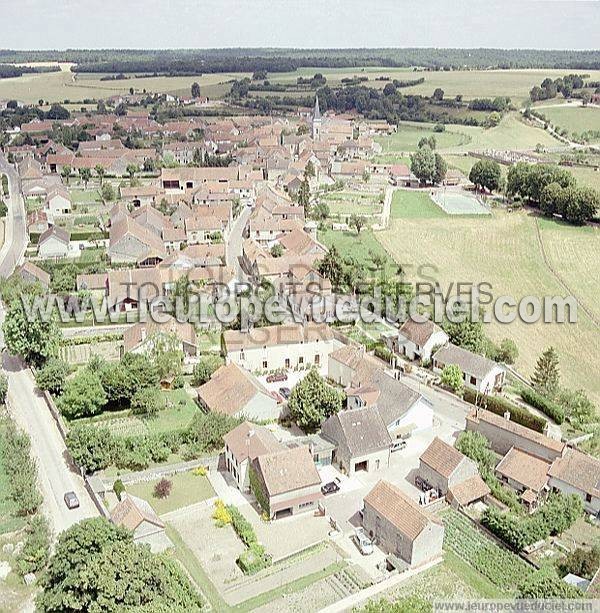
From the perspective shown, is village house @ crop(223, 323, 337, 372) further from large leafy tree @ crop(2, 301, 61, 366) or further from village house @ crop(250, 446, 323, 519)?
village house @ crop(250, 446, 323, 519)

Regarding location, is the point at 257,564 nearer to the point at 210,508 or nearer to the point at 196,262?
the point at 210,508

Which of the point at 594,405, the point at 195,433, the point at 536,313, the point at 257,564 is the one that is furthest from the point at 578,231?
the point at 257,564

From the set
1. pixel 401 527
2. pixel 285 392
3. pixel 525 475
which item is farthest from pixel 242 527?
pixel 525 475

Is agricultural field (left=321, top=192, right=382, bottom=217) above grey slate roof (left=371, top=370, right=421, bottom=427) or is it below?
above

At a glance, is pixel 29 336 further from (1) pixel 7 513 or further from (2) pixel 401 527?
(2) pixel 401 527

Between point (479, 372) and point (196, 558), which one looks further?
point (479, 372)

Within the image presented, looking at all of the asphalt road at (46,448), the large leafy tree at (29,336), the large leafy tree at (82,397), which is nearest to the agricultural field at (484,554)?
the asphalt road at (46,448)

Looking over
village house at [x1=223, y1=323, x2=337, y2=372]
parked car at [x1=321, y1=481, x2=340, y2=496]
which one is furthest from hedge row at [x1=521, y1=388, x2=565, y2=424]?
parked car at [x1=321, y1=481, x2=340, y2=496]
